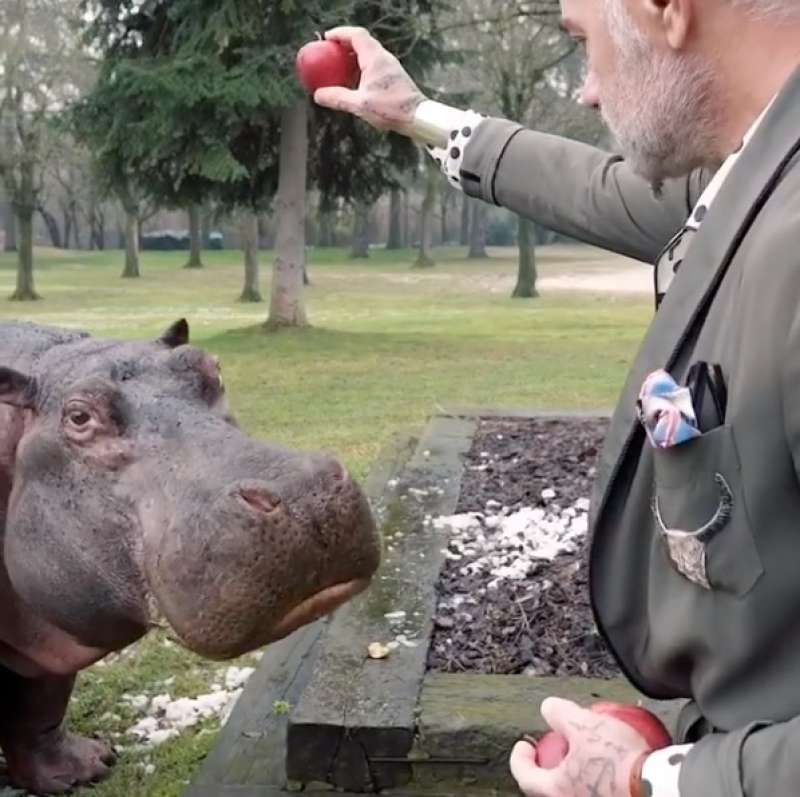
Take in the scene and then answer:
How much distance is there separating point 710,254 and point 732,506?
0.87 ft

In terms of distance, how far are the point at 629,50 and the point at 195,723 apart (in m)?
2.76

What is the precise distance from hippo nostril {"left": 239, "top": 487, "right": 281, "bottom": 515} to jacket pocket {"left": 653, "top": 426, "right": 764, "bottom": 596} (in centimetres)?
80

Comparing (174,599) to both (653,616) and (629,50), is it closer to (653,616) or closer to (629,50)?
(653,616)

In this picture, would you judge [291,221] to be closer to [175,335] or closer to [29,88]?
[29,88]

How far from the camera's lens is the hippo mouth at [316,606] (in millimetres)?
2010

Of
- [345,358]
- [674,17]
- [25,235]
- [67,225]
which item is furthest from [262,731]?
[67,225]

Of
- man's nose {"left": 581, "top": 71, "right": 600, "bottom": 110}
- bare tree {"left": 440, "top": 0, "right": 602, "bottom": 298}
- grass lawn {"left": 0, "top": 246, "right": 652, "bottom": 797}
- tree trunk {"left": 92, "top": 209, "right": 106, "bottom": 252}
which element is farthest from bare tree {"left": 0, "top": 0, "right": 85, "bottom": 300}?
tree trunk {"left": 92, "top": 209, "right": 106, "bottom": 252}

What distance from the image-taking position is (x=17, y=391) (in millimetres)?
2373

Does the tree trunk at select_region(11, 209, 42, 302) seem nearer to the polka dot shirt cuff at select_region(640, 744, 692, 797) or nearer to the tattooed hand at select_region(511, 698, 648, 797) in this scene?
the tattooed hand at select_region(511, 698, 648, 797)

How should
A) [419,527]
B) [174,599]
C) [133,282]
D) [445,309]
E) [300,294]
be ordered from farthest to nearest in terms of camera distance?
[133,282] → [445,309] → [300,294] → [419,527] → [174,599]

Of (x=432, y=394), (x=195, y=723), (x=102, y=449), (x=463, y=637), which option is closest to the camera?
(x=102, y=449)

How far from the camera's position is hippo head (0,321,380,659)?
1936mm

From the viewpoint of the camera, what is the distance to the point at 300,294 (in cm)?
1423

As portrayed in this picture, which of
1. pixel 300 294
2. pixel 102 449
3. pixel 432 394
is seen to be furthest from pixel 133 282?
pixel 102 449
